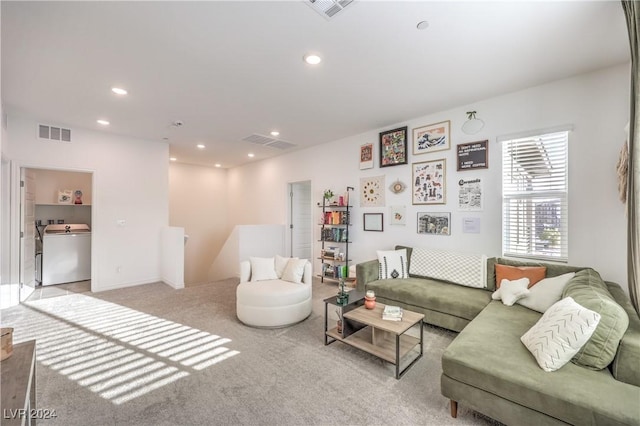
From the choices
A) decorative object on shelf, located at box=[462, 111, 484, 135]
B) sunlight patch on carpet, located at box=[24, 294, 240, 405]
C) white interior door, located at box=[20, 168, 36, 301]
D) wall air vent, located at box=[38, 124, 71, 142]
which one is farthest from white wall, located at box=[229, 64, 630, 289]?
white interior door, located at box=[20, 168, 36, 301]

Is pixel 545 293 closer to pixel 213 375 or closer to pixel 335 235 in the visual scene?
pixel 213 375

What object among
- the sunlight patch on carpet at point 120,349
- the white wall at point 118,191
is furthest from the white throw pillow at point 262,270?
the white wall at point 118,191

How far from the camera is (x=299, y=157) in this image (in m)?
6.03

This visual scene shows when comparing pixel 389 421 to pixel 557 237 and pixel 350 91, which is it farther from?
pixel 350 91

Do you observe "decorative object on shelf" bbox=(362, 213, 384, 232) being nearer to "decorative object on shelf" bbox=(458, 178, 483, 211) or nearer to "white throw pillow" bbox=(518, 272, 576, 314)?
"decorative object on shelf" bbox=(458, 178, 483, 211)

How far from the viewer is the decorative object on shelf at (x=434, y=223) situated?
3826mm

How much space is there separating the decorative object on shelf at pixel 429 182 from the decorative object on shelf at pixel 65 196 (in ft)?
22.4

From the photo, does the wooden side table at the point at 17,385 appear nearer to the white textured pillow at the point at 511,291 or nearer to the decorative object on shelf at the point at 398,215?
the white textured pillow at the point at 511,291

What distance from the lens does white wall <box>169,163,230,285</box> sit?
728cm

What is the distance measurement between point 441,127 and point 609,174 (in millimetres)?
1819

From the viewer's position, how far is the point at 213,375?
2246 mm

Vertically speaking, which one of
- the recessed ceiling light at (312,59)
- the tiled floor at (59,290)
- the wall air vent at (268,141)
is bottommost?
the tiled floor at (59,290)

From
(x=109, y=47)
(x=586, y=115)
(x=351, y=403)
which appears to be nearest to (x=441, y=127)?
(x=586, y=115)

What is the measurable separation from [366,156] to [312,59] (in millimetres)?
2437
